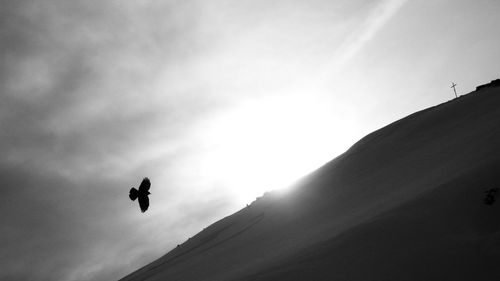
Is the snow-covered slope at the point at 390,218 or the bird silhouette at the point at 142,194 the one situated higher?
the bird silhouette at the point at 142,194

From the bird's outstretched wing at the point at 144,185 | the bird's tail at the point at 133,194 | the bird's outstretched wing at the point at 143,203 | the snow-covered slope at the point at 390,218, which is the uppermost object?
the bird's outstretched wing at the point at 144,185

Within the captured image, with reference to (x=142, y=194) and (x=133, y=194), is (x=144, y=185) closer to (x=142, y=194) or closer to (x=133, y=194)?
(x=142, y=194)

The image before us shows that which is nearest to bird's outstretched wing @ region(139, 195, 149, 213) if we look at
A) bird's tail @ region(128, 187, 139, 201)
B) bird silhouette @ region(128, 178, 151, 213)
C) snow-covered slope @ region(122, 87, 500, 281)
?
bird silhouette @ region(128, 178, 151, 213)

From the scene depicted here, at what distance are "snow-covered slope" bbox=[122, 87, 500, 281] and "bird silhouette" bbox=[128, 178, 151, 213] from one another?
128 inches

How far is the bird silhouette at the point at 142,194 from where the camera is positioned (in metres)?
13.2

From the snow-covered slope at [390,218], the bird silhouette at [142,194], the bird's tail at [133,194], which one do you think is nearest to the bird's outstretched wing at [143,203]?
the bird silhouette at [142,194]

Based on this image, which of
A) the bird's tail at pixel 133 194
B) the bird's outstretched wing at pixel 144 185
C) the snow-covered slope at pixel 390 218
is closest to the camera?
the snow-covered slope at pixel 390 218

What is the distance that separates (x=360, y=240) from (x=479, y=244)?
2.70m

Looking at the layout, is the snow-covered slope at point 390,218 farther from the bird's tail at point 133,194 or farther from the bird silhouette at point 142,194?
the bird's tail at point 133,194

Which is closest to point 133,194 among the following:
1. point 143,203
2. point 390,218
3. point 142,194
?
point 142,194

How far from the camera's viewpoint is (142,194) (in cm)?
1338

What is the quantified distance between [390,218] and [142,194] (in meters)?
7.45

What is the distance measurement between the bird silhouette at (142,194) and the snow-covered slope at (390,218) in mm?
3253

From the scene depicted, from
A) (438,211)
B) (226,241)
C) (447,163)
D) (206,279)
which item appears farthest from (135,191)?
(447,163)
